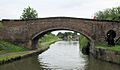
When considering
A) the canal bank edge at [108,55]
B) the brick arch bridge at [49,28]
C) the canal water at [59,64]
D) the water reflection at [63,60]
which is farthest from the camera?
the brick arch bridge at [49,28]

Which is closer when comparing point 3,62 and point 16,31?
point 3,62

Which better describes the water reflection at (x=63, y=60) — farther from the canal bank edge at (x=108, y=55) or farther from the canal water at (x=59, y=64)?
the canal bank edge at (x=108, y=55)

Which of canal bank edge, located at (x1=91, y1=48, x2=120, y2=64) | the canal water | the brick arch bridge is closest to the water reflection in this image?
the canal water

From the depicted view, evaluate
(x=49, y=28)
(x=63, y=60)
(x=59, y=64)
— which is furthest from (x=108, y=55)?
(x=49, y=28)

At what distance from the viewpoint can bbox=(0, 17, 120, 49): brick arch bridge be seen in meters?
47.3

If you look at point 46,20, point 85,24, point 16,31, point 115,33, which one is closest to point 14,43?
point 16,31

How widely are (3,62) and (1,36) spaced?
21260mm

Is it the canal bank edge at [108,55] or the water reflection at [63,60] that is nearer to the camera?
the water reflection at [63,60]

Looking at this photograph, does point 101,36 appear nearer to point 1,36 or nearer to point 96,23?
point 96,23

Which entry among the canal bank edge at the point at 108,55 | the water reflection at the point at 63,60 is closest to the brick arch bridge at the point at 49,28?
the water reflection at the point at 63,60

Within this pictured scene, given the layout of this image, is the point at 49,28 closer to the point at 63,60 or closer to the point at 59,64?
the point at 63,60

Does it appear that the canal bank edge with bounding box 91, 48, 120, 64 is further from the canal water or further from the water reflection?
the water reflection

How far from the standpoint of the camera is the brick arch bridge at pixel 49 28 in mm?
47344

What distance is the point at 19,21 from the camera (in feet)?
162
